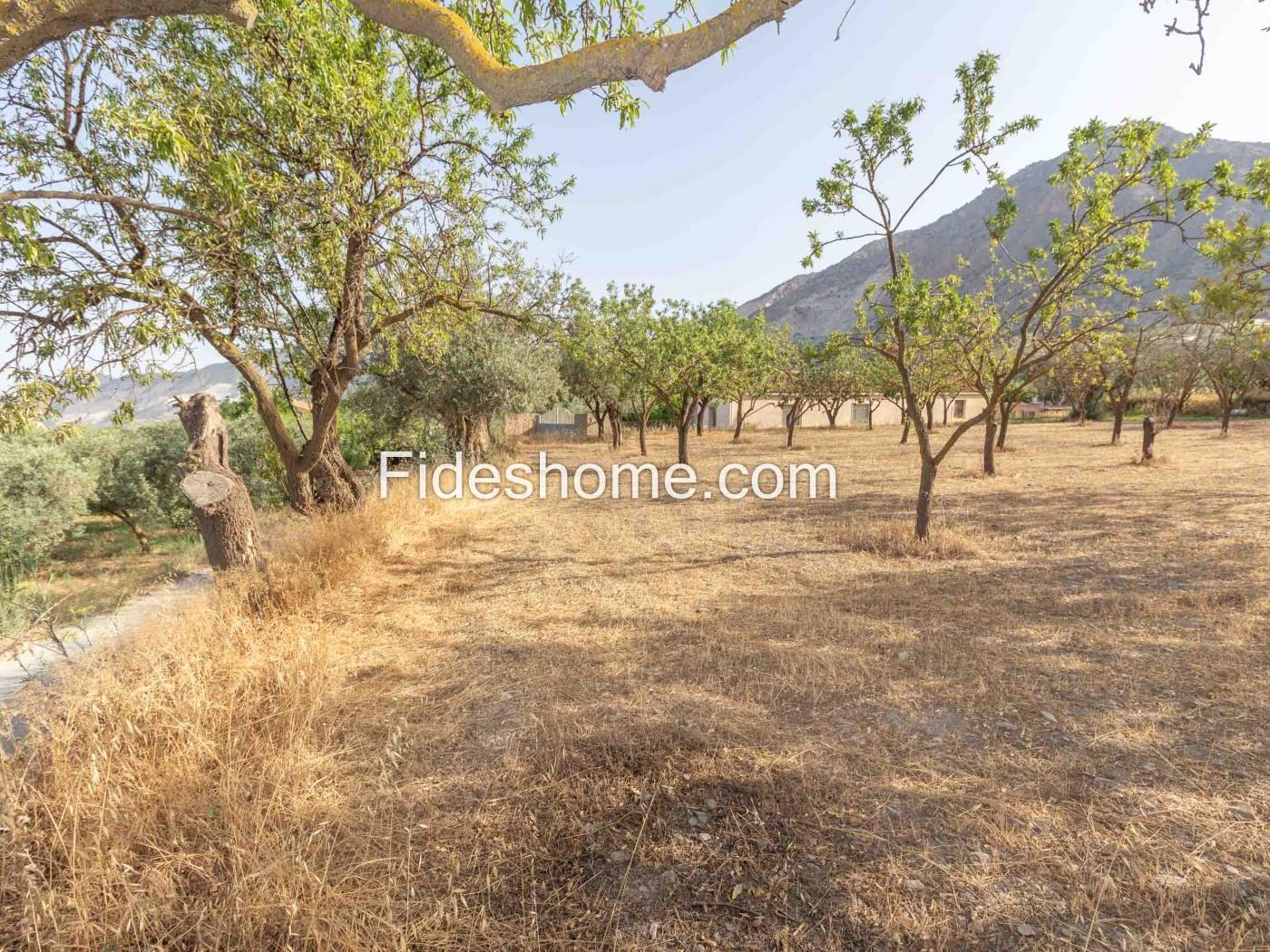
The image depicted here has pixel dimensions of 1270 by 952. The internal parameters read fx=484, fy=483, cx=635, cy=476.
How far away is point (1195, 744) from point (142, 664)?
6.93 metres

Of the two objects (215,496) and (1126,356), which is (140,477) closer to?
(215,496)

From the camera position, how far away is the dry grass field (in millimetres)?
2023

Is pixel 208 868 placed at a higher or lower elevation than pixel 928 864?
higher

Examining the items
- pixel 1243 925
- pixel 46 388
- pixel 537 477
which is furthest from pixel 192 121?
pixel 537 477

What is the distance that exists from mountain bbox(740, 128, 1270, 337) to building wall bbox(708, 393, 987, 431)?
51.3m

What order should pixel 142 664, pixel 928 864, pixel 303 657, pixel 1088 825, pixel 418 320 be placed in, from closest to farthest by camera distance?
pixel 928 864
pixel 1088 825
pixel 142 664
pixel 303 657
pixel 418 320

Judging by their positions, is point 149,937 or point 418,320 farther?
point 418,320

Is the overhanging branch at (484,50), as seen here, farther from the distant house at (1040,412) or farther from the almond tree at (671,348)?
the distant house at (1040,412)

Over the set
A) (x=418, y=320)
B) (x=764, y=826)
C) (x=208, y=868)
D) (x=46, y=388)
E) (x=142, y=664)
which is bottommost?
(x=764, y=826)

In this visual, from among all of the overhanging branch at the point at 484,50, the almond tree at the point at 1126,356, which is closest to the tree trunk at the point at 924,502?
the almond tree at the point at 1126,356

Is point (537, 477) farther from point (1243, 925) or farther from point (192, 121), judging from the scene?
point (1243, 925)

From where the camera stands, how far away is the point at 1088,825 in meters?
2.49

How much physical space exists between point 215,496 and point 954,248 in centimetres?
15556

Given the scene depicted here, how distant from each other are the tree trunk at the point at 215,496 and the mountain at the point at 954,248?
335 ft
